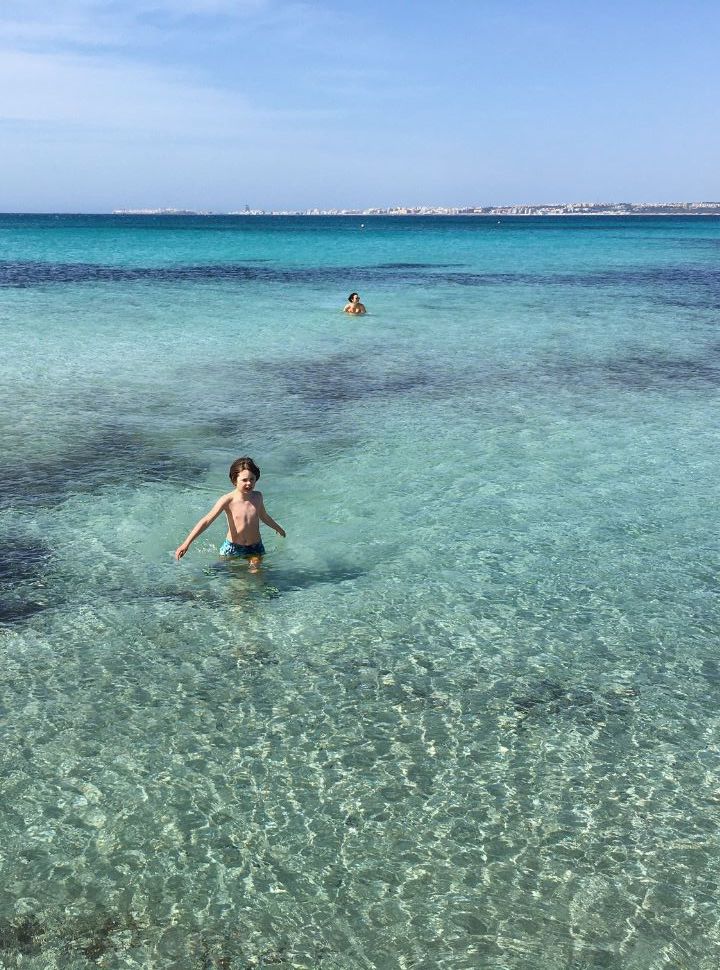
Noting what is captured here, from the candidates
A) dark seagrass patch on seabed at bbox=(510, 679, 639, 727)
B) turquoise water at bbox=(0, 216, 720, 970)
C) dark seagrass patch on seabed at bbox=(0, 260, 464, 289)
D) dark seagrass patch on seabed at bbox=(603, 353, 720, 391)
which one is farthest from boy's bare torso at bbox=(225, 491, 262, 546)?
dark seagrass patch on seabed at bbox=(0, 260, 464, 289)

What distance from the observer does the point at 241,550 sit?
944 centimetres

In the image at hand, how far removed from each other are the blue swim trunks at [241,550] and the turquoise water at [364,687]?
0.79 ft

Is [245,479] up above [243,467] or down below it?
below

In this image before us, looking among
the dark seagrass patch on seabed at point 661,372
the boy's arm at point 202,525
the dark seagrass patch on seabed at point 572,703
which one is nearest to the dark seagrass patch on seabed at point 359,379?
the dark seagrass patch on seabed at point 661,372

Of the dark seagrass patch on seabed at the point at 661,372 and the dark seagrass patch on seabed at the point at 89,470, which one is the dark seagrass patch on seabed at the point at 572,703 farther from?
the dark seagrass patch on seabed at the point at 661,372

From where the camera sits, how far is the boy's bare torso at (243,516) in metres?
9.15

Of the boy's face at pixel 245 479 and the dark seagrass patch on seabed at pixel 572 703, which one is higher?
the boy's face at pixel 245 479

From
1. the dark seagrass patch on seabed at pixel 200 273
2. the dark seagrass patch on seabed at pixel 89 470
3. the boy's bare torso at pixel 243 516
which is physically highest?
the dark seagrass patch on seabed at pixel 200 273

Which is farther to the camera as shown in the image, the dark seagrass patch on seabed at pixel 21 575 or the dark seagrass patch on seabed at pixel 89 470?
the dark seagrass patch on seabed at pixel 89 470

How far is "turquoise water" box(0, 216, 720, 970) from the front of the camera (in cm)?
495

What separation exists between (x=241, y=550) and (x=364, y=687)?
9.42ft

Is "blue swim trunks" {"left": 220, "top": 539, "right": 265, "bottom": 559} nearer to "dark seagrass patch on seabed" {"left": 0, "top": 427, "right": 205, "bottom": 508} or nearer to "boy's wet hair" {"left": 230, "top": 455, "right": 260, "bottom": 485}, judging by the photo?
"boy's wet hair" {"left": 230, "top": 455, "right": 260, "bottom": 485}

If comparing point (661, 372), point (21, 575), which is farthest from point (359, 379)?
point (21, 575)

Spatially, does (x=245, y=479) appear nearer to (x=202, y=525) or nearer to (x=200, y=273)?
(x=202, y=525)
